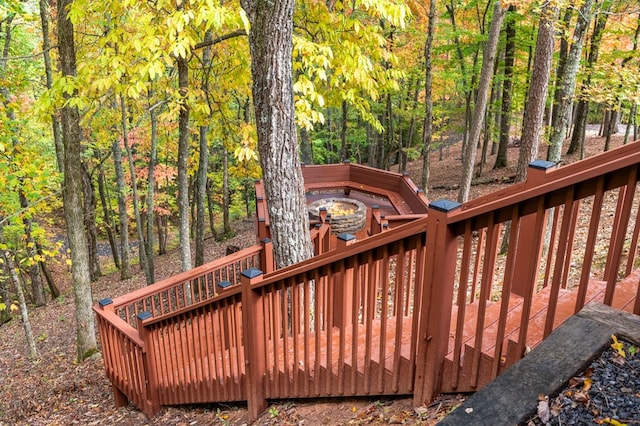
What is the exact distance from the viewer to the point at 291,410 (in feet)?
11.4

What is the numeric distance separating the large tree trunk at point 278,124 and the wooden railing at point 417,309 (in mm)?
1094

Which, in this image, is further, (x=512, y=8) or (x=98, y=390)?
(x=512, y=8)

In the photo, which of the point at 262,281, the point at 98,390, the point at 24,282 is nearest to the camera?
the point at 262,281

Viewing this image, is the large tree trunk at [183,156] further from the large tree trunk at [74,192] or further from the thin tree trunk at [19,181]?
the thin tree trunk at [19,181]

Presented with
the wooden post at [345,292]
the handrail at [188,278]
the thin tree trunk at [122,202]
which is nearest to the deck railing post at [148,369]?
the handrail at [188,278]

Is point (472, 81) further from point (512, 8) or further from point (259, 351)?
point (259, 351)

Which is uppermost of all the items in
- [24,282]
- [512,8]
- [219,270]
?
[512,8]

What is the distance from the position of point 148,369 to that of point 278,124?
3.12 metres

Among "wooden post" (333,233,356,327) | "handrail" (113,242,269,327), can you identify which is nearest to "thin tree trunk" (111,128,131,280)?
"handrail" (113,242,269,327)

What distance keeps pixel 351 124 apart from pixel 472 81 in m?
7.20

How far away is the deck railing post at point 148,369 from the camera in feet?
15.5

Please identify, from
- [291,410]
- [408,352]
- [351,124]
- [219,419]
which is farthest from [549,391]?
[351,124]

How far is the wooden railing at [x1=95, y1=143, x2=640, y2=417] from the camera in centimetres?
197

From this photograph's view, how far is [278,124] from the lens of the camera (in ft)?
14.6
